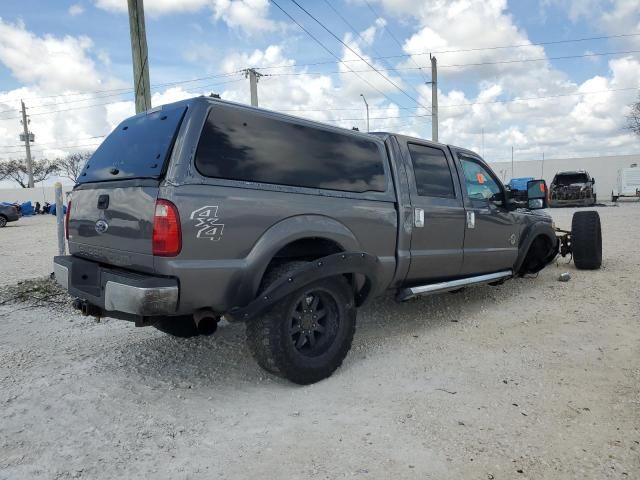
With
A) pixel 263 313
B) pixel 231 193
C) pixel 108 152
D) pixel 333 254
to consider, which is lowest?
pixel 263 313

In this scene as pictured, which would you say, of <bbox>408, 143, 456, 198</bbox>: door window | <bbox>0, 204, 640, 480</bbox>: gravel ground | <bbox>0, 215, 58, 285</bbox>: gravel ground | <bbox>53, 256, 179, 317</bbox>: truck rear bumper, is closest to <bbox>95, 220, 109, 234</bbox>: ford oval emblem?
<bbox>53, 256, 179, 317</bbox>: truck rear bumper

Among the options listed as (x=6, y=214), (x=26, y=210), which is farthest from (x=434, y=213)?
(x=26, y=210)

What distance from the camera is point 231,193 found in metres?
3.07

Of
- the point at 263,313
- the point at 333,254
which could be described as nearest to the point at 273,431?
the point at 263,313

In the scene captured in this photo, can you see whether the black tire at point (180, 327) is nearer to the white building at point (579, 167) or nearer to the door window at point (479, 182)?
the door window at point (479, 182)

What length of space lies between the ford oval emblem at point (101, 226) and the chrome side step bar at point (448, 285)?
2.46 meters

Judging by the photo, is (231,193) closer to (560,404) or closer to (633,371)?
(560,404)

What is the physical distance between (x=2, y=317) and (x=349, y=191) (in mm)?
4168

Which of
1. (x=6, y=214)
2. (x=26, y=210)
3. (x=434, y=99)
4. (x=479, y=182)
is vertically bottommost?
(x=6, y=214)

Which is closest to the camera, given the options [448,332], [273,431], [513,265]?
[273,431]

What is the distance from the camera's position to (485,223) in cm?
528

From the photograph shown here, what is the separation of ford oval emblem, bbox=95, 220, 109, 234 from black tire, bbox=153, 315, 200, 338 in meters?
0.87

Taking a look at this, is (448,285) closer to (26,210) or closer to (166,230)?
(166,230)

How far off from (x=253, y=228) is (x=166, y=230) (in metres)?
0.55
